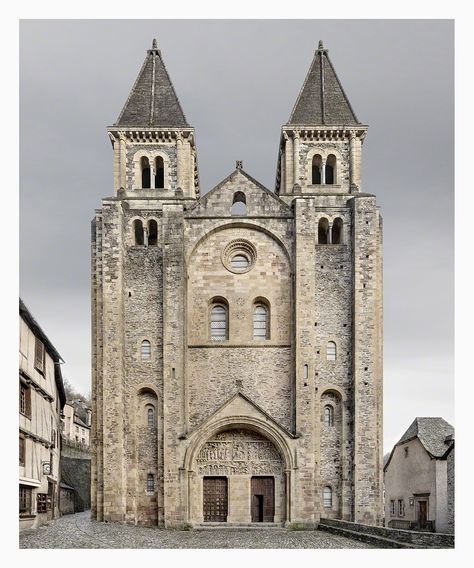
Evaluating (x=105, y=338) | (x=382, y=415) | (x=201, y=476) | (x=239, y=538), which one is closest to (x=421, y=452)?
(x=382, y=415)

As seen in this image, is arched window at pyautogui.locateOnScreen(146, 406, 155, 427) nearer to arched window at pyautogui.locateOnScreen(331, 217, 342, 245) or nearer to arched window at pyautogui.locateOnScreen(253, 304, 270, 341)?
arched window at pyautogui.locateOnScreen(253, 304, 270, 341)

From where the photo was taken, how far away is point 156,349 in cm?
3553

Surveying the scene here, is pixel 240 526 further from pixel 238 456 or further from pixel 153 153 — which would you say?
pixel 153 153

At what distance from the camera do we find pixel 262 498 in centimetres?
3497

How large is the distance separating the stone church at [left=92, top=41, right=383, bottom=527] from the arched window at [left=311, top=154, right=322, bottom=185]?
3.19 ft

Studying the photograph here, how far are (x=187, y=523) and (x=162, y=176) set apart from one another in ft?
58.4

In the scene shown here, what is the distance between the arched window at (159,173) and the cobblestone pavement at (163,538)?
17.4 m

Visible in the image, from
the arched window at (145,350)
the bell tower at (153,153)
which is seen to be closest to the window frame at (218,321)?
the arched window at (145,350)

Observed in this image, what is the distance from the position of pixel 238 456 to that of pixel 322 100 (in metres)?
19.3

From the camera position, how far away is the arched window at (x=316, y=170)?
38781mm

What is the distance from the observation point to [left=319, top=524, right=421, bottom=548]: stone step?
2385 centimetres

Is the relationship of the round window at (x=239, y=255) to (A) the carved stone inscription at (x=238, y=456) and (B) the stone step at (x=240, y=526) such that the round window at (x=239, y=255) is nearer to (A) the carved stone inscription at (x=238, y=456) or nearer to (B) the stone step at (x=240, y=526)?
(A) the carved stone inscription at (x=238, y=456)

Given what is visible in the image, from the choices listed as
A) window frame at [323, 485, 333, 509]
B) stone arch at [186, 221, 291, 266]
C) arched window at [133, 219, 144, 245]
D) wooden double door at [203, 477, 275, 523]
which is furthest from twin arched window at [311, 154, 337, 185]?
wooden double door at [203, 477, 275, 523]

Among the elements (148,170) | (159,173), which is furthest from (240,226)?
(148,170)
